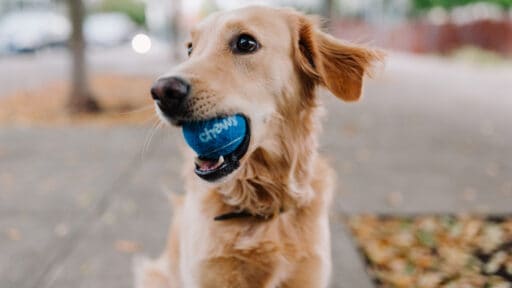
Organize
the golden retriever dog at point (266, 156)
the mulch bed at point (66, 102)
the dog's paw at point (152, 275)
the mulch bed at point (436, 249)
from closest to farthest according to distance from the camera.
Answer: the golden retriever dog at point (266, 156)
the dog's paw at point (152, 275)
the mulch bed at point (436, 249)
the mulch bed at point (66, 102)

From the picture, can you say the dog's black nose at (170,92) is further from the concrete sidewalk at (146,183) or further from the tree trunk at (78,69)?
the tree trunk at (78,69)

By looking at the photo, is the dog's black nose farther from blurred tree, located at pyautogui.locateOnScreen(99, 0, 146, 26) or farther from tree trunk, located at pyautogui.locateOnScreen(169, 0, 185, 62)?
blurred tree, located at pyautogui.locateOnScreen(99, 0, 146, 26)

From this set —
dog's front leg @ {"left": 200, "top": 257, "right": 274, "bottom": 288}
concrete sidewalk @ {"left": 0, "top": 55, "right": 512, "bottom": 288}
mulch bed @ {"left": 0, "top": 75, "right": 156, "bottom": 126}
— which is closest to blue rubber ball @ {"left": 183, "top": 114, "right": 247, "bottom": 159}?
dog's front leg @ {"left": 200, "top": 257, "right": 274, "bottom": 288}

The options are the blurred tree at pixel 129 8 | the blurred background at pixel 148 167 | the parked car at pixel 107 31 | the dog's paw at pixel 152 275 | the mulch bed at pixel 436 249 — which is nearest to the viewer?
the dog's paw at pixel 152 275

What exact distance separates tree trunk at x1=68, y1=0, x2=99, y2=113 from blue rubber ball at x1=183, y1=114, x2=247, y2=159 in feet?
26.0

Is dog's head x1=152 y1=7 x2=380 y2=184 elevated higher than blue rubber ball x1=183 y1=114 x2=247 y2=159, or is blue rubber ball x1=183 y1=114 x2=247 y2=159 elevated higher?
dog's head x1=152 y1=7 x2=380 y2=184

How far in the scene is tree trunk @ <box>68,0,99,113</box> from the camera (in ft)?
31.2

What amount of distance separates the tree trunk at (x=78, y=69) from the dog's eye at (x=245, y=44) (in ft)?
25.4

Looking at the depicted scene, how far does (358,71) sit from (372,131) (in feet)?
18.0

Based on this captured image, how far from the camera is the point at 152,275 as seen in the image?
298cm

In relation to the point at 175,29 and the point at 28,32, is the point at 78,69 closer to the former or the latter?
the point at 175,29

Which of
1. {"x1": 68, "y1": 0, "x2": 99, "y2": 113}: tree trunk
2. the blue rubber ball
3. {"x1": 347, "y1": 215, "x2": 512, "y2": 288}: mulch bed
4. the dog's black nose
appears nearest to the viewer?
the dog's black nose

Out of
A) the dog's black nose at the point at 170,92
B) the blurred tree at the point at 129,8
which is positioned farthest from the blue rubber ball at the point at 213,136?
the blurred tree at the point at 129,8

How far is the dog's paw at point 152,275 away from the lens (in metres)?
2.92
